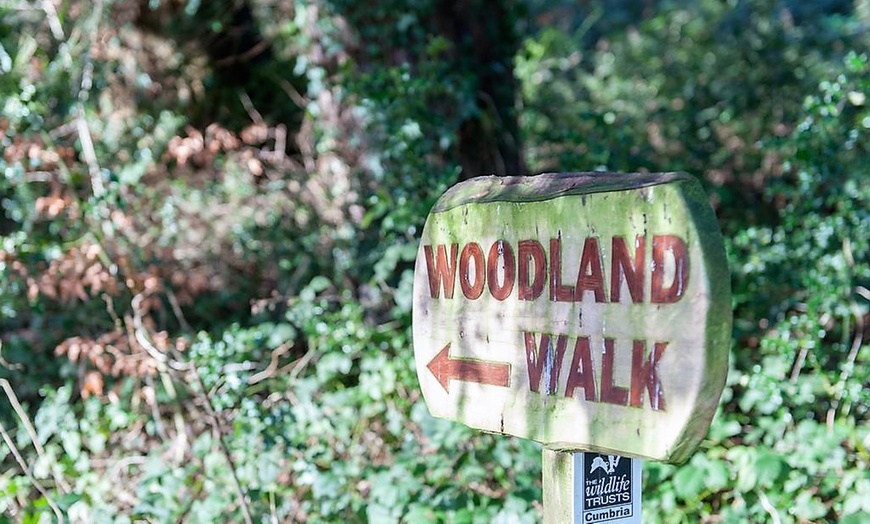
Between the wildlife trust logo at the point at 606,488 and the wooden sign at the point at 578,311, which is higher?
the wooden sign at the point at 578,311

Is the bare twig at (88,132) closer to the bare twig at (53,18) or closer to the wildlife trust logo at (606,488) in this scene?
the bare twig at (53,18)

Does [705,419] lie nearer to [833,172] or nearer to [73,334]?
[833,172]

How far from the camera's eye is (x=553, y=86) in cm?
707

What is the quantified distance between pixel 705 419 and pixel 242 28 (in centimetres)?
479

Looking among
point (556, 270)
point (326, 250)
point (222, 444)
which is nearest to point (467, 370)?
point (556, 270)

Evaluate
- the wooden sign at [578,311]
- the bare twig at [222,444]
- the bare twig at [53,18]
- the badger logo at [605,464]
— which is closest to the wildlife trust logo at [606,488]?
the badger logo at [605,464]

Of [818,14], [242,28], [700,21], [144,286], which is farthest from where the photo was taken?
[700,21]

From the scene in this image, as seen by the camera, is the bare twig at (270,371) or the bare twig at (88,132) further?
the bare twig at (88,132)

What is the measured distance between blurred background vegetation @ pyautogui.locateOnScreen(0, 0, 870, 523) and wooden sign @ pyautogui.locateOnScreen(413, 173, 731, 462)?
3.44ft

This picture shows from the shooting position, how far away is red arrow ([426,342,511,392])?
1.96m

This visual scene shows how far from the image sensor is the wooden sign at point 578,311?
1562mm

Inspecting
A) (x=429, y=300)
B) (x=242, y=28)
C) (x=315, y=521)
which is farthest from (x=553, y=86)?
(x=429, y=300)

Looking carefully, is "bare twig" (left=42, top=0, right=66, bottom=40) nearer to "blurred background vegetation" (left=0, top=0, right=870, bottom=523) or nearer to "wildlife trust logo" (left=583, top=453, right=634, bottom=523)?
"blurred background vegetation" (left=0, top=0, right=870, bottom=523)

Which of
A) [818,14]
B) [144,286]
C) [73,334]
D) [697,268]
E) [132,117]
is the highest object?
[818,14]
